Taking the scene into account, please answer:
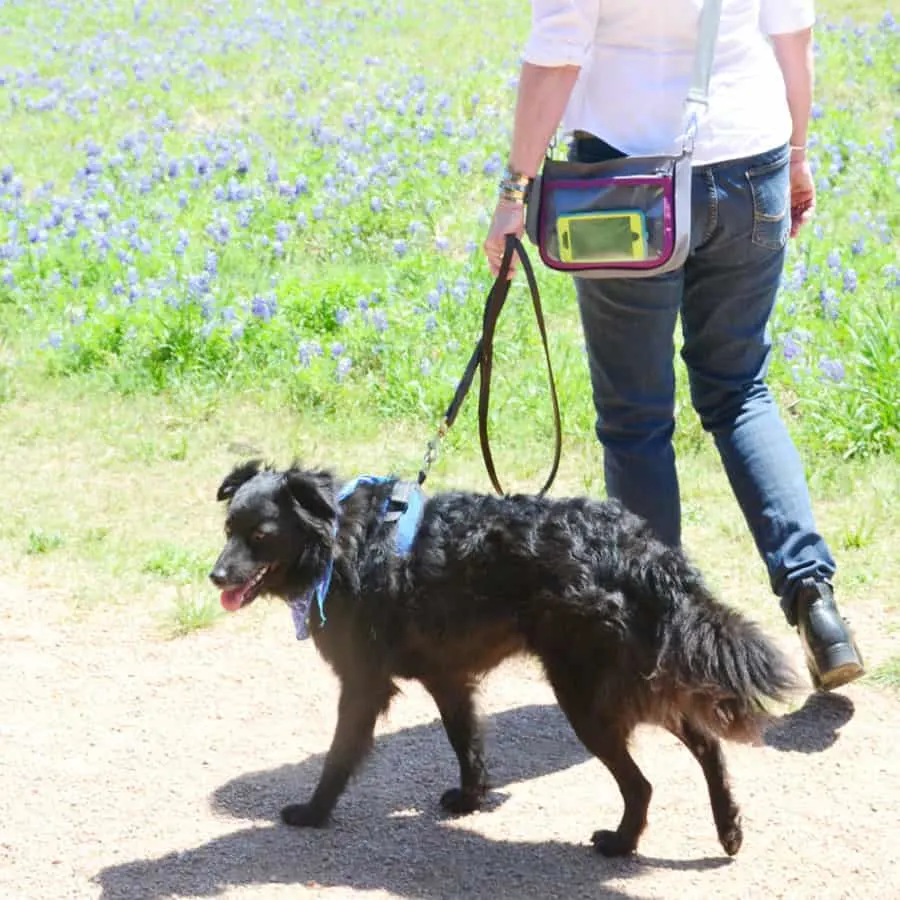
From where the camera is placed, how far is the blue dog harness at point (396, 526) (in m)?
3.72

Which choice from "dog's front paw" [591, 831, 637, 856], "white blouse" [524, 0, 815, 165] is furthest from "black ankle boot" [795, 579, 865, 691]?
"white blouse" [524, 0, 815, 165]

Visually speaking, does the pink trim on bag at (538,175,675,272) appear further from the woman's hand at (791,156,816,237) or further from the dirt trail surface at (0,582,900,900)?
the dirt trail surface at (0,582,900,900)

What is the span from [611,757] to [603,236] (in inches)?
49.7

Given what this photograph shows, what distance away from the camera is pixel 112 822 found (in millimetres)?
3840

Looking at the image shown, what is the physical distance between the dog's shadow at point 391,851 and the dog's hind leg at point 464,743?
59 mm

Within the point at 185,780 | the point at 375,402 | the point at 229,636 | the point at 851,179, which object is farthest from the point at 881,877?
the point at 851,179

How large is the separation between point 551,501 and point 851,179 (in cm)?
556

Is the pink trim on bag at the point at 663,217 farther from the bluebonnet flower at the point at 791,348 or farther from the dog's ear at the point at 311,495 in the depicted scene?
the bluebonnet flower at the point at 791,348

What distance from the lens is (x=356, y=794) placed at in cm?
404

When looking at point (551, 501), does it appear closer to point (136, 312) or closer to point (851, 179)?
point (136, 312)

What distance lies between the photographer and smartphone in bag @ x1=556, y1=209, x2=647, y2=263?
3.60 m

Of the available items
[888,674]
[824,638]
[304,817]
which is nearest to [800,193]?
[824,638]

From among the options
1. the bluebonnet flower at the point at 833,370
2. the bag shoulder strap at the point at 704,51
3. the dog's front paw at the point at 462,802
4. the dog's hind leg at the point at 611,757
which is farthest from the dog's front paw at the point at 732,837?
the bluebonnet flower at the point at 833,370

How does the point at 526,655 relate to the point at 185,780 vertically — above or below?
above
